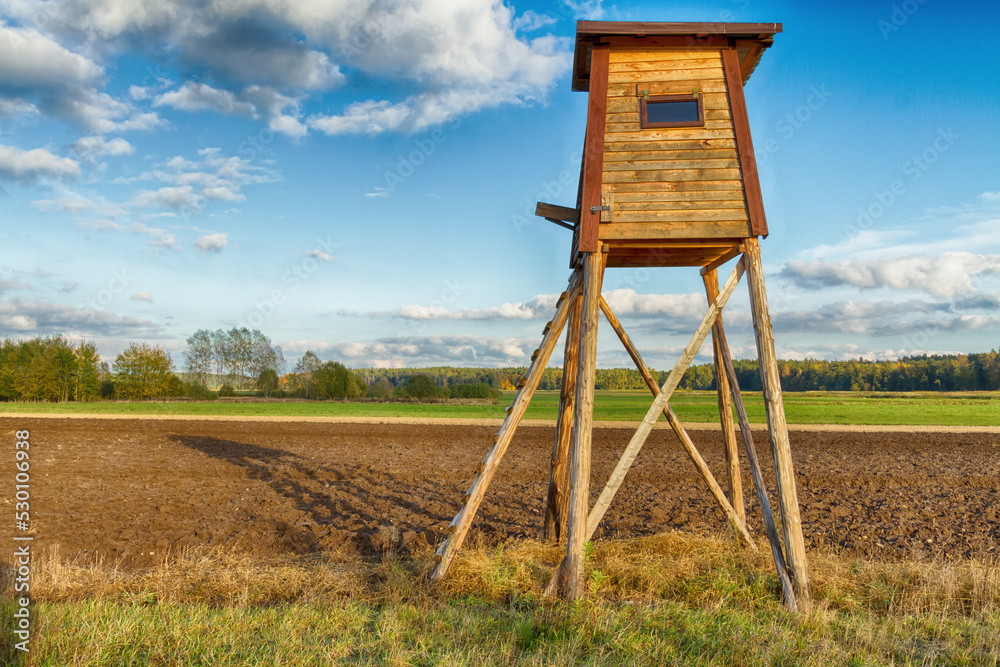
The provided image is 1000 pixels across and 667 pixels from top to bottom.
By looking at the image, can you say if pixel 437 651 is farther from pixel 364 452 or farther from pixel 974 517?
pixel 364 452

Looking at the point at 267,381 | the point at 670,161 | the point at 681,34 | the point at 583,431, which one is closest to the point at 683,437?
the point at 583,431

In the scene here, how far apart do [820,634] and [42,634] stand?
767 centimetres

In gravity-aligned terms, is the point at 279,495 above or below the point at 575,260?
below

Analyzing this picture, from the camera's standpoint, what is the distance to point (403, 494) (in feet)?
47.2

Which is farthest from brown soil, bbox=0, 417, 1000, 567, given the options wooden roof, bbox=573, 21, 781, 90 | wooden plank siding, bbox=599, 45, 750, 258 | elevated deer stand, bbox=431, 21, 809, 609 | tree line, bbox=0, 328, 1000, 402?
tree line, bbox=0, 328, 1000, 402

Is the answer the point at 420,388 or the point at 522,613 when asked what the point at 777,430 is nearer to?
the point at 522,613

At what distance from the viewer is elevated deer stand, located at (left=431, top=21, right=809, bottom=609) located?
24.6ft

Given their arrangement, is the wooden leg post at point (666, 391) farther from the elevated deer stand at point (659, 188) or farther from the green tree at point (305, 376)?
the green tree at point (305, 376)

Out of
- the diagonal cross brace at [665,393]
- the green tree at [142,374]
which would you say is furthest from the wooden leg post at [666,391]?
the green tree at [142,374]

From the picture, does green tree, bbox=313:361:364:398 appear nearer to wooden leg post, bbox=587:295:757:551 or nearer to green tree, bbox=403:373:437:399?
green tree, bbox=403:373:437:399

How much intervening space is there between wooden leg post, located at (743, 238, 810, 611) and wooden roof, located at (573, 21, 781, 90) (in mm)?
2935

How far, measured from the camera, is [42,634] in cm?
530

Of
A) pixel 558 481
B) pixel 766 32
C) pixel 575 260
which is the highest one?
pixel 766 32

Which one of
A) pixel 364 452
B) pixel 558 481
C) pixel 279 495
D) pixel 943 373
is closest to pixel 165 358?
pixel 364 452
